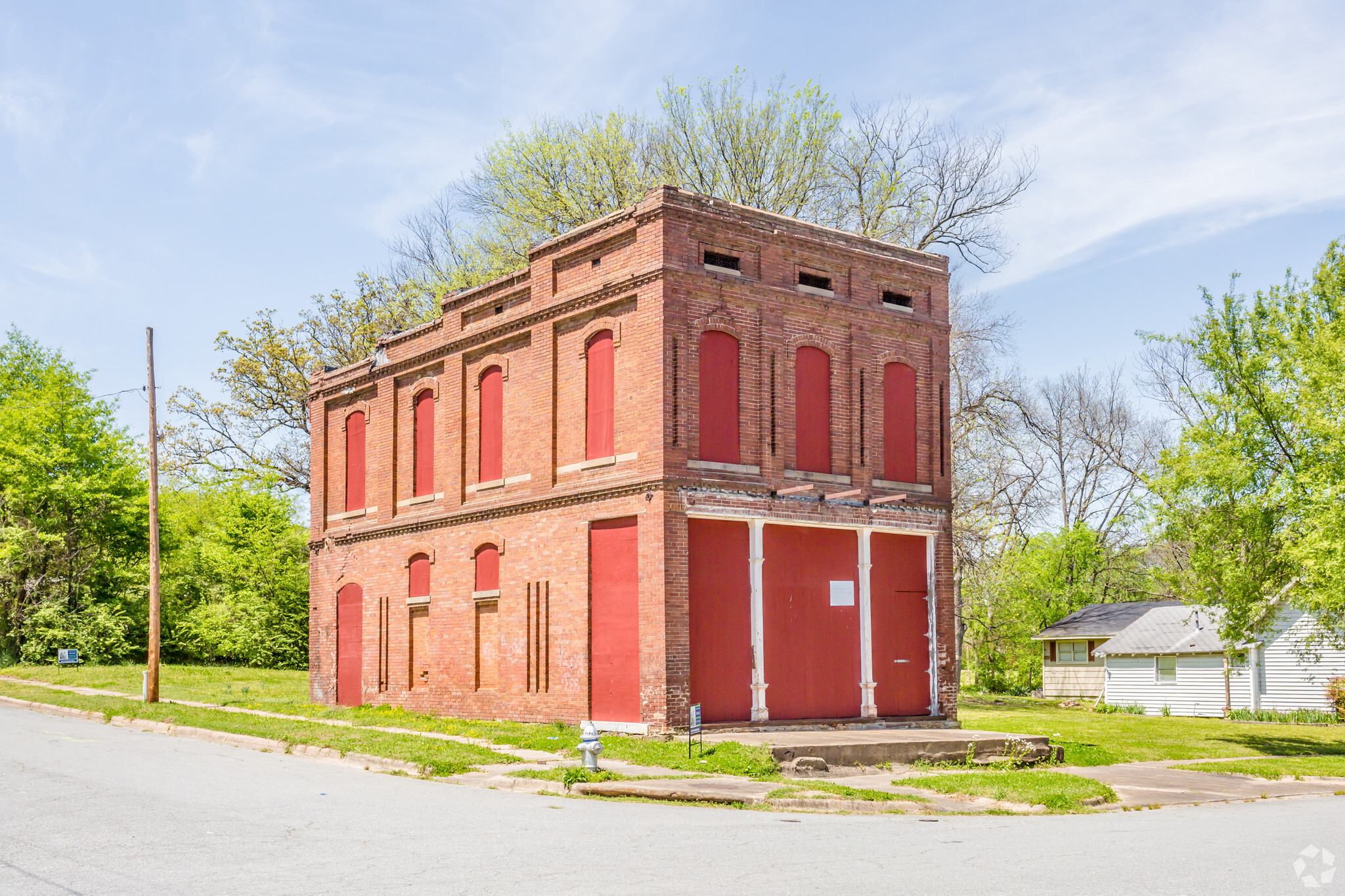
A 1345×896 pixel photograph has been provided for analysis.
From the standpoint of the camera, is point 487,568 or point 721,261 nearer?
point 721,261

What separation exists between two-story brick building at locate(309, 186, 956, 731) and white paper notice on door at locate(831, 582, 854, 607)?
38 millimetres

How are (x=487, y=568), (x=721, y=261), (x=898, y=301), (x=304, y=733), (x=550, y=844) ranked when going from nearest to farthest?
(x=550, y=844), (x=304, y=733), (x=721, y=261), (x=898, y=301), (x=487, y=568)

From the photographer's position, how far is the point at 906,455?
24547mm

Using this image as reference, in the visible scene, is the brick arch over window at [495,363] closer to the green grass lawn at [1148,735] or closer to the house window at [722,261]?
the house window at [722,261]

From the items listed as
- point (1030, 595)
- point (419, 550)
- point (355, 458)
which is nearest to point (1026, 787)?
point (419, 550)

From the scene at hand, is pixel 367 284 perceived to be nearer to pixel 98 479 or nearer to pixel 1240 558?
pixel 98 479

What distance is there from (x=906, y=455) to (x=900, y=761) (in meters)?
7.13

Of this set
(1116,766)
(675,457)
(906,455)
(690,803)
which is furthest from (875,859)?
(906,455)

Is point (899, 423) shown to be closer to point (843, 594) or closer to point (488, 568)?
point (843, 594)

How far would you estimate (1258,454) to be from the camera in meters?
26.8

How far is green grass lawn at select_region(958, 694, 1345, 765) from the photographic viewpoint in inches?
933

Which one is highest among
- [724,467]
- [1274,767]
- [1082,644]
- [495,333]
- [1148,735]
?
[495,333]

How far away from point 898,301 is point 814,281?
233 centimetres

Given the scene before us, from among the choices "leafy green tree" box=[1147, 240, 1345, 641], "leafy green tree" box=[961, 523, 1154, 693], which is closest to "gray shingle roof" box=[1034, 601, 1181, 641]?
"leafy green tree" box=[961, 523, 1154, 693]
